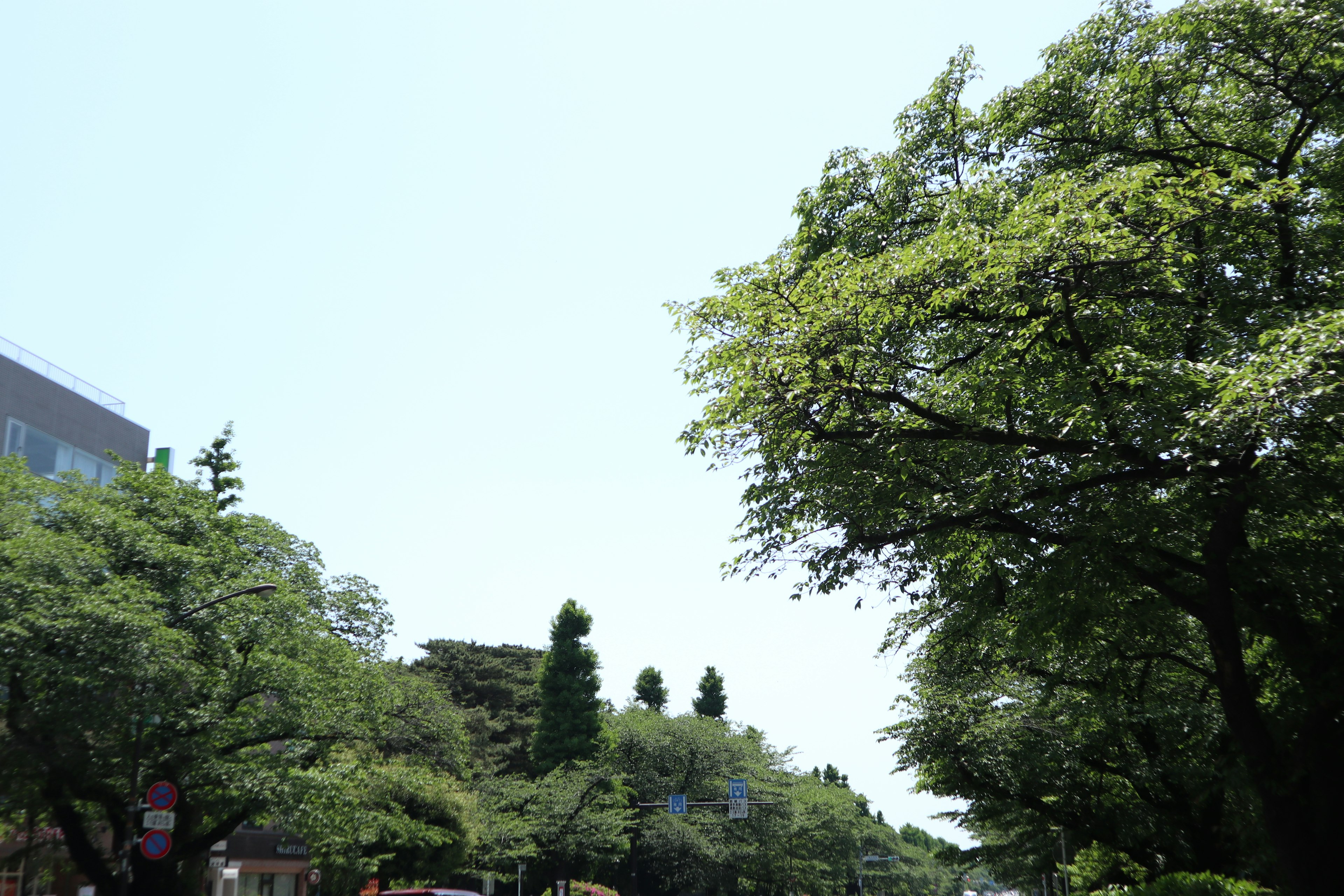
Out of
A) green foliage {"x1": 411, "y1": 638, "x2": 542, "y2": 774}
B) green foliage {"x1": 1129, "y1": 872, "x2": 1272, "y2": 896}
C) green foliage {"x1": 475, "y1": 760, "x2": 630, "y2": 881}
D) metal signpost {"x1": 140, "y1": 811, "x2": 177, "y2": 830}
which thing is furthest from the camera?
green foliage {"x1": 411, "y1": 638, "x2": 542, "y2": 774}

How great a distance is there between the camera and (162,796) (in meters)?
18.2

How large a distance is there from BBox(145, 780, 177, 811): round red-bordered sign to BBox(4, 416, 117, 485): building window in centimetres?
1858

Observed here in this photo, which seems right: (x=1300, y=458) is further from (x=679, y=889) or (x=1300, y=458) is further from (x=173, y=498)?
(x=679, y=889)

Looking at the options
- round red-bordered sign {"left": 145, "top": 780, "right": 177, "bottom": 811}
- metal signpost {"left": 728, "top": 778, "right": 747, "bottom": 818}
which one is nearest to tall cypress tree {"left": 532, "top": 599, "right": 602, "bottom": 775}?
metal signpost {"left": 728, "top": 778, "right": 747, "bottom": 818}

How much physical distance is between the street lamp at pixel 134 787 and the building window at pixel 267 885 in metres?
27.1

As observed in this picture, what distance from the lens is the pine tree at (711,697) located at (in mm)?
93938

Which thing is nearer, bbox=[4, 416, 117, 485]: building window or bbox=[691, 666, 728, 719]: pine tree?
bbox=[4, 416, 117, 485]: building window

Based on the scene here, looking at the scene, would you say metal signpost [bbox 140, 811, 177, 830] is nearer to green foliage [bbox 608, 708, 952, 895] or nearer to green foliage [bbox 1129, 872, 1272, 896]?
green foliage [bbox 1129, 872, 1272, 896]

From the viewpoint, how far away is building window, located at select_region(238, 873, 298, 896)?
4550 cm

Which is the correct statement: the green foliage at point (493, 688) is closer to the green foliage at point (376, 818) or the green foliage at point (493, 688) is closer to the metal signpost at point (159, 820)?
the green foliage at point (376, 818)

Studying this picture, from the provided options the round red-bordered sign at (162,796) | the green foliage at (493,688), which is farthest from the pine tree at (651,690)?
the round red-bordered sign at (162,796)

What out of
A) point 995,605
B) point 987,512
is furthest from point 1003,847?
point 987,512

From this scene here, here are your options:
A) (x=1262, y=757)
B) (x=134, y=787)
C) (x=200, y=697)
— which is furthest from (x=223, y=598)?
(x=1262, y=757)

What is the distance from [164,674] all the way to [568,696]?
143 ft
